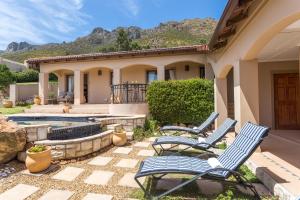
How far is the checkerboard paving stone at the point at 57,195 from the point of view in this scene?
4.13 metres

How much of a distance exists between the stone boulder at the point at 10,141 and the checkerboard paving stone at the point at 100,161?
75.3 inches

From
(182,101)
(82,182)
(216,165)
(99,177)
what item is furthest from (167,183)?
(182,101)

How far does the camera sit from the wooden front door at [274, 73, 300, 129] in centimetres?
1059

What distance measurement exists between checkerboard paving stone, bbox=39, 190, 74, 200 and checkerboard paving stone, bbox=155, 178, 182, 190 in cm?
166

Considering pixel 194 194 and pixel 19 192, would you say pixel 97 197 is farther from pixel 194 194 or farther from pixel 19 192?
pixel 194 194

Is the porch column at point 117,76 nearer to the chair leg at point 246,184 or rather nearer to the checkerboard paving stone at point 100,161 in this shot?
the checkerboard paving stone at point 100,161

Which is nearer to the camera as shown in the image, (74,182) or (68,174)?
(74,182)

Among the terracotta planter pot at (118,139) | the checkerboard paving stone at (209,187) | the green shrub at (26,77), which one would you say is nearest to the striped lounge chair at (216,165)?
the checkerboard paving stone at (209,187)

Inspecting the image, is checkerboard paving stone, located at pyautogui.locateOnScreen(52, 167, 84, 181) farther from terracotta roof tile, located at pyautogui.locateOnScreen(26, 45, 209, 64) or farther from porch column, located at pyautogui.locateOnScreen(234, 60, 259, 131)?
terracotta roof tile, located at pyautogui.locateOnScreen(26, 45, 209, 64)

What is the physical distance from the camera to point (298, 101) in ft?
34.4

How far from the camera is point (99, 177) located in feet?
16.9

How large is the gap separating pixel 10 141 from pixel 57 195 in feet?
8.52

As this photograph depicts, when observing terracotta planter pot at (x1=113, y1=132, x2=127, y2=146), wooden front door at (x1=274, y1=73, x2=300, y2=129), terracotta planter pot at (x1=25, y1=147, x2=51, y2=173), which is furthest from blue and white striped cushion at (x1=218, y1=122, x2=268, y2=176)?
wooden front door at (x1=274, y1=73, x2=300, y2=129)

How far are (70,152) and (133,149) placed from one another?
221 centimetres
